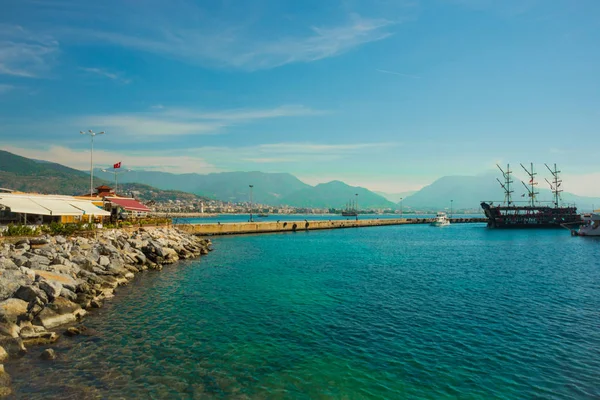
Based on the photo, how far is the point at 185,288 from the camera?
26.0 metres

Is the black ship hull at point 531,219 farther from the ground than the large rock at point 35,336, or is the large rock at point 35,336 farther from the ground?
the black ship hull at point 531,219

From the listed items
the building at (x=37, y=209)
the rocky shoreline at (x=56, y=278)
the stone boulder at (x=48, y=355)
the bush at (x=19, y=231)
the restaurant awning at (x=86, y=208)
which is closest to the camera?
the stone boulder at (x=48, y=355)

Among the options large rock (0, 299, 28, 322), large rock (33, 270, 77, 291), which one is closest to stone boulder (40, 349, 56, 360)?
large rock (0, 299, 28, 322)

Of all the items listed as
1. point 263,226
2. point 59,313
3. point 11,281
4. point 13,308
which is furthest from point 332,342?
point 263,226

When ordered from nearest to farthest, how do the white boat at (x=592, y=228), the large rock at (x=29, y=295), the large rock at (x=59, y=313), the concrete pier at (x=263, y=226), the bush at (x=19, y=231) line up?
1. the large rock at (x=59, y=313)
2. the large rock at (x=29, y=295)
3. the bush at (x=19, y=231)
4. the concrete pier at (x=263, y=226)
5. the white boat at (x=592, y=228)

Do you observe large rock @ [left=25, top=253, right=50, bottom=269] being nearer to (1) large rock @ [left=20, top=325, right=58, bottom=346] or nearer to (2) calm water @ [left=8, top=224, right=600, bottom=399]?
(2) calm water @ [left=8, top=224, right=600, bottom=399]

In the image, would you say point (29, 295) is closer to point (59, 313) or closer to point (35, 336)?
point (59, 313)

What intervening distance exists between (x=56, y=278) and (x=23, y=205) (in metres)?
17.7

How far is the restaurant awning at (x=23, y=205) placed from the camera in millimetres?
31753

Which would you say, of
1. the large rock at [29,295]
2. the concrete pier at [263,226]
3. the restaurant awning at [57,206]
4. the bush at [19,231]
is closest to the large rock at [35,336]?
the large rock at [29,295]

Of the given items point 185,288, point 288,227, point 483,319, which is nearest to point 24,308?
point 185,288

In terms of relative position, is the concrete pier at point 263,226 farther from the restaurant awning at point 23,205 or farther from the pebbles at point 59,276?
the pebbles at point 59,276

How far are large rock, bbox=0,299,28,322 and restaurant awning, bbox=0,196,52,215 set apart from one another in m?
19.0

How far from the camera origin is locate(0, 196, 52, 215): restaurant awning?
1250 inches
